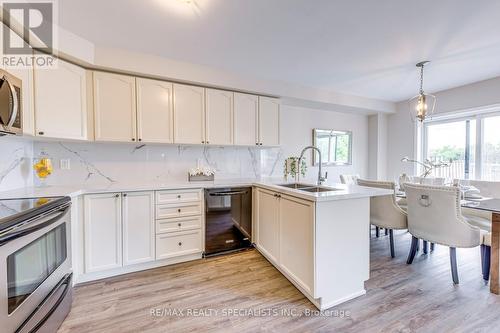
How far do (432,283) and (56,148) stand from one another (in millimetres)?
4165

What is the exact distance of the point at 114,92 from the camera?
241 centimetres

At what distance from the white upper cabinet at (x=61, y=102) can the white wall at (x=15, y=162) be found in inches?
14.7

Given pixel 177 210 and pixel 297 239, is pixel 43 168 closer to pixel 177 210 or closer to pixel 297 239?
pixel 177 210

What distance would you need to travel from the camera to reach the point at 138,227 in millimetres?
2305

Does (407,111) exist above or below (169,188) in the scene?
above

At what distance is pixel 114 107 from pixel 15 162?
1040mm

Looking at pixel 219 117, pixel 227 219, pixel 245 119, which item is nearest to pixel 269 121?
pixel 245 119

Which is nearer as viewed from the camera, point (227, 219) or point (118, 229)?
point (118, 229)

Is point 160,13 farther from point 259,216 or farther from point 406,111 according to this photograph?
point 406,111

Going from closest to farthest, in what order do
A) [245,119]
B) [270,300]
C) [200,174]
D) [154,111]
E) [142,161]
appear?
[270,300], [154,111], [142,161], [200,174], [245,119]

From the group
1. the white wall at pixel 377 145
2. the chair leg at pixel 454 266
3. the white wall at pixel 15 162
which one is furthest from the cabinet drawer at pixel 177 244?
the white wall at pixel 377 145

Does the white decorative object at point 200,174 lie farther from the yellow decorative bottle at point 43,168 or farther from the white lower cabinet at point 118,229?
the yellow decorative bottle at point 43,168

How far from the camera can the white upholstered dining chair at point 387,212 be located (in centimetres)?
251

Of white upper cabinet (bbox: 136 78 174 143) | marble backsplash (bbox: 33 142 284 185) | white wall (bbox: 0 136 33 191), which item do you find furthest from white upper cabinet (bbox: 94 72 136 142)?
white wall (bbox: 0 136 33 191)
